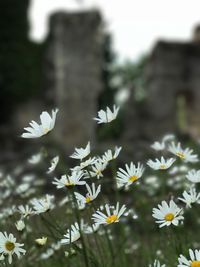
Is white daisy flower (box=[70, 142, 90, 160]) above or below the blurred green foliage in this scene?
below

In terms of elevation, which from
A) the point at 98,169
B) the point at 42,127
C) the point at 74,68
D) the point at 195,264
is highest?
the point at 74,68

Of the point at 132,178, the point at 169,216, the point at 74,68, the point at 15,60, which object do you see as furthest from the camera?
the point at 74,68

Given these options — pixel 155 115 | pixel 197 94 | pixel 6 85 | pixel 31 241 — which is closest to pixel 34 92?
pixel 6 85

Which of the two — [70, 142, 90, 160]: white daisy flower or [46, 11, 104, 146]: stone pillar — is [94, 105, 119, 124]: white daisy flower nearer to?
Result: [70, 142, 90, 160]: white daisy flower

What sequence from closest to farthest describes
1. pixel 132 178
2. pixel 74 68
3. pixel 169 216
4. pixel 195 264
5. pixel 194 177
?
pixel 195 264 < pixel 169 216 < pixel 132 178 < pixel 194 177 < pixel 74 68

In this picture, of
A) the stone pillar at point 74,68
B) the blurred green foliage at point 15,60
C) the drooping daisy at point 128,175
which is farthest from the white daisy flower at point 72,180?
the stone pillar at point 74,68

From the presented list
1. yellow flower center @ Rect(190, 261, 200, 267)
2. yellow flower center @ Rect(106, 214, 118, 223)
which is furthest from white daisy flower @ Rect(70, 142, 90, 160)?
yellow flower center @ Rect(190, 261, 200, 267)

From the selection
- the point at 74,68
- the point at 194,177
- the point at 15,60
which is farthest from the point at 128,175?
the point at 74,68

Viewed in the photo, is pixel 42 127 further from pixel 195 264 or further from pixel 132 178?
pixel 195 264
